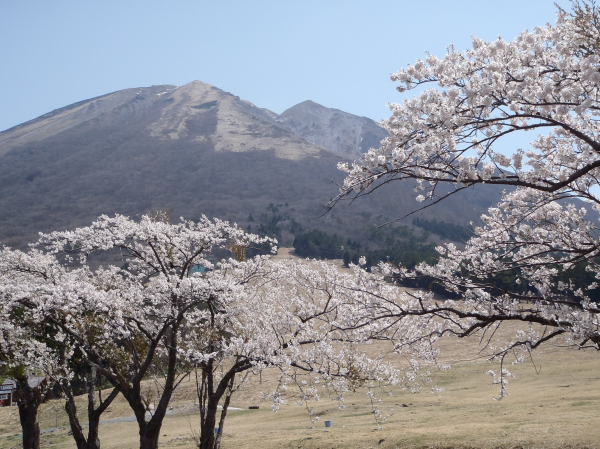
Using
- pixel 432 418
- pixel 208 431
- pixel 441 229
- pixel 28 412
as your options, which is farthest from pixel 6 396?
pixel 441 229

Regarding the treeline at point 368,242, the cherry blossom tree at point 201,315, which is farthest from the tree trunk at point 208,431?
the treeline at point 368,242

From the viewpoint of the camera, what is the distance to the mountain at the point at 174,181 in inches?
4665

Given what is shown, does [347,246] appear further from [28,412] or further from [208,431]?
[208,431]

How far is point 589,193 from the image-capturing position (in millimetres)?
5531

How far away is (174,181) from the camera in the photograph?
148875 millimetres

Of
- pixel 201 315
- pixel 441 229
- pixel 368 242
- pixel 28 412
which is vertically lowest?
pixel 28 412

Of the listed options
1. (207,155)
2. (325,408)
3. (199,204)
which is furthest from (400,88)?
(207,155)

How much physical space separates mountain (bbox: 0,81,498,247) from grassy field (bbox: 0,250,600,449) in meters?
74.0

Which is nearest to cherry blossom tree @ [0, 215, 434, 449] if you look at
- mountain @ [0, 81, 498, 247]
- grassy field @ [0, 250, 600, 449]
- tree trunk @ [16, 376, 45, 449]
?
tree trunk @ [16, 376, 45, 449]

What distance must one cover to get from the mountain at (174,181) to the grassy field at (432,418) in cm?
7399

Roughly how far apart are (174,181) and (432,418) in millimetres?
141981

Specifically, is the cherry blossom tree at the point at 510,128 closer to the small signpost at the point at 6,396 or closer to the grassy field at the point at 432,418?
the grassy field at the point at 432,418

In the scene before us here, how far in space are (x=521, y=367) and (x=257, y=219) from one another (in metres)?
90.3

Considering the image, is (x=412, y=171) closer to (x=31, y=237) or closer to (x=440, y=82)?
(x=440, y=82)
